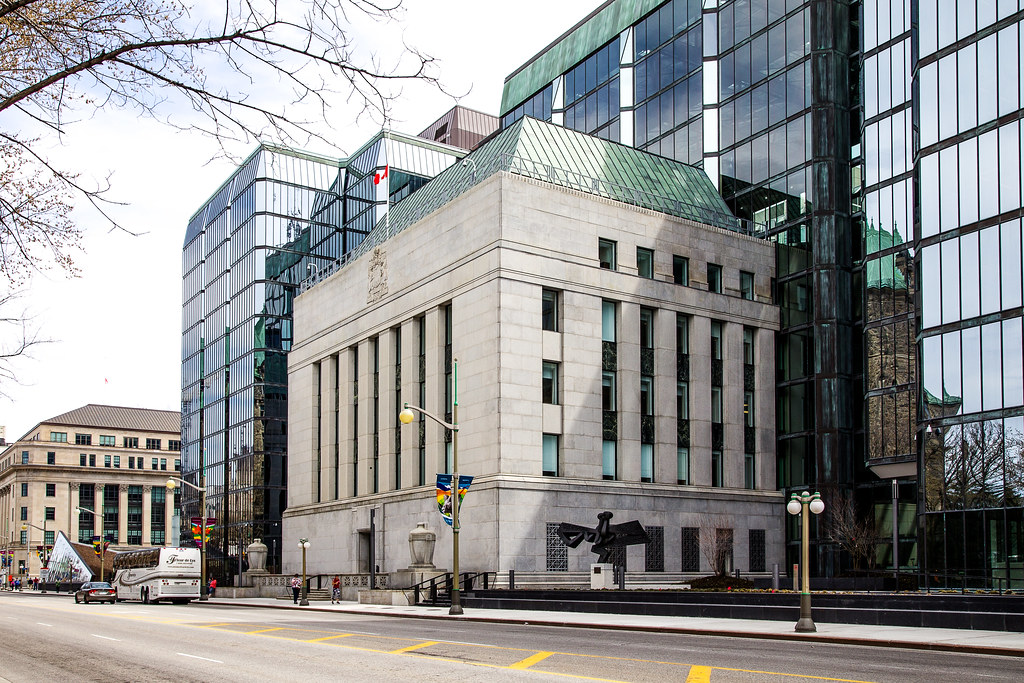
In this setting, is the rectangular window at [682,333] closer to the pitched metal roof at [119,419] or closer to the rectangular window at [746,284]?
the rectangular window at [746,284]

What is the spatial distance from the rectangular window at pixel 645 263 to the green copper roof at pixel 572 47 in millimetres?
21814

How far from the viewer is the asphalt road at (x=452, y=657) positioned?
56.2 feet

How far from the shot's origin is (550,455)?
53188 millimetres

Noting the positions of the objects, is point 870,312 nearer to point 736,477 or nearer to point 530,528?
point 736,477

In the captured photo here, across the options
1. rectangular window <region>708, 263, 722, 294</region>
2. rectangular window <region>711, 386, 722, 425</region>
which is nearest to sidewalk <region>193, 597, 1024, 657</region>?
rectangular window <region>711, 386, 722, 425</region>

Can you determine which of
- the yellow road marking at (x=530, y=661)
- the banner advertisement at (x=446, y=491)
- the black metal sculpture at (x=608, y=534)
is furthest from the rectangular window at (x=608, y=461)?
the yellow road marking at (x=530, y=661)

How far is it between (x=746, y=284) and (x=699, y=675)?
48016 millimetres

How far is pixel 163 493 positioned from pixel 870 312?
141293 millimetres

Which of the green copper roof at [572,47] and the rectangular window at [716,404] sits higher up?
the green copper roof at [572,47]

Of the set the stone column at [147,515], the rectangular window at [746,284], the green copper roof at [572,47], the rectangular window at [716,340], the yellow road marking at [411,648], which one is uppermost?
the green copper roof at [572,47]

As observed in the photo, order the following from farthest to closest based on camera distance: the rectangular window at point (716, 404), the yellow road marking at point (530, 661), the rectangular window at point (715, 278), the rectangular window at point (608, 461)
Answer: the rectangular window at point (715, 278) < the rectangular window at point (716, 404) < the rectangular window at point (608, 461) < the yellow road marking at point (530, 661)

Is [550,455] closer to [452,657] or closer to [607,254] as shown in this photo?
[607,254]

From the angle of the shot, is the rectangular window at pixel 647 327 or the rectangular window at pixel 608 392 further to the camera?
the rectangular window at pixel 647 327

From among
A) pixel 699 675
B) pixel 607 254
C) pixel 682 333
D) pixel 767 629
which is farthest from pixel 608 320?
pixel 699 675
